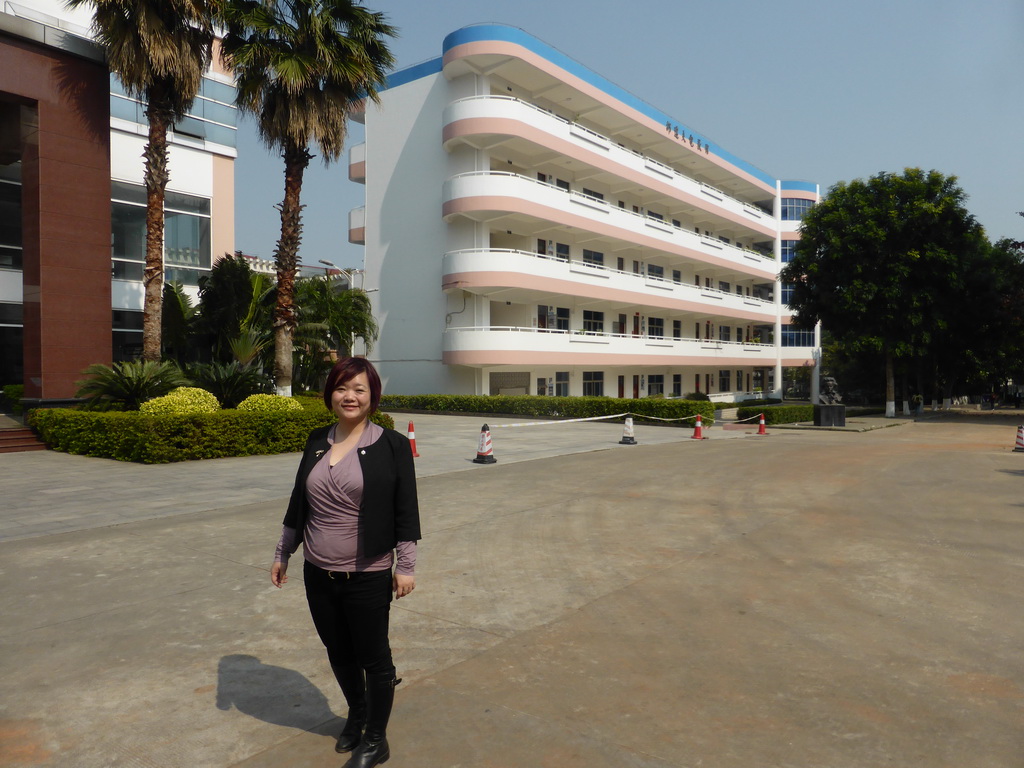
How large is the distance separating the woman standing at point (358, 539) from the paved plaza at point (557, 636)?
321mm

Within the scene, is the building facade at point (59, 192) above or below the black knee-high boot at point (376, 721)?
above

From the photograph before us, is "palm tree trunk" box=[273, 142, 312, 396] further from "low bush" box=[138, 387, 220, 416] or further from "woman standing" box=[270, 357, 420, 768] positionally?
"woman standing" box=[270, 357, 420, 768]

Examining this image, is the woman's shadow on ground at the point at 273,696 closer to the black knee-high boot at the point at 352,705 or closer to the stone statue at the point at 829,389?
the black knee-high boot at the point at 352,705

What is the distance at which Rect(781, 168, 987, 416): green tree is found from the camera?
34.9 m

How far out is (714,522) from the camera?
9.03 m

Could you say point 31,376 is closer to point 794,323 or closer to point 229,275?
point 229,275

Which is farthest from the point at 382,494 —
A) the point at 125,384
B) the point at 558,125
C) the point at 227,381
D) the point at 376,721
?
the point at 558,125

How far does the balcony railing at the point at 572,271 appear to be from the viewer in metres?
31.4

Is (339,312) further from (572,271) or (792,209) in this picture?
(792,209)

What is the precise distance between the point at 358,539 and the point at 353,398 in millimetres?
655

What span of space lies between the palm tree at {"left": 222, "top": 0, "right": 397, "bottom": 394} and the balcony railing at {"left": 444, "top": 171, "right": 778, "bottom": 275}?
1134cm

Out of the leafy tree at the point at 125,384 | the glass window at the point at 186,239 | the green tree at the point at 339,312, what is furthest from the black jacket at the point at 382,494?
the green tree at the point at 339,312

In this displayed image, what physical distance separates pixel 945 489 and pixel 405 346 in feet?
90.5

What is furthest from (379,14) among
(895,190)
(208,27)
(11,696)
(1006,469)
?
(895,190)
